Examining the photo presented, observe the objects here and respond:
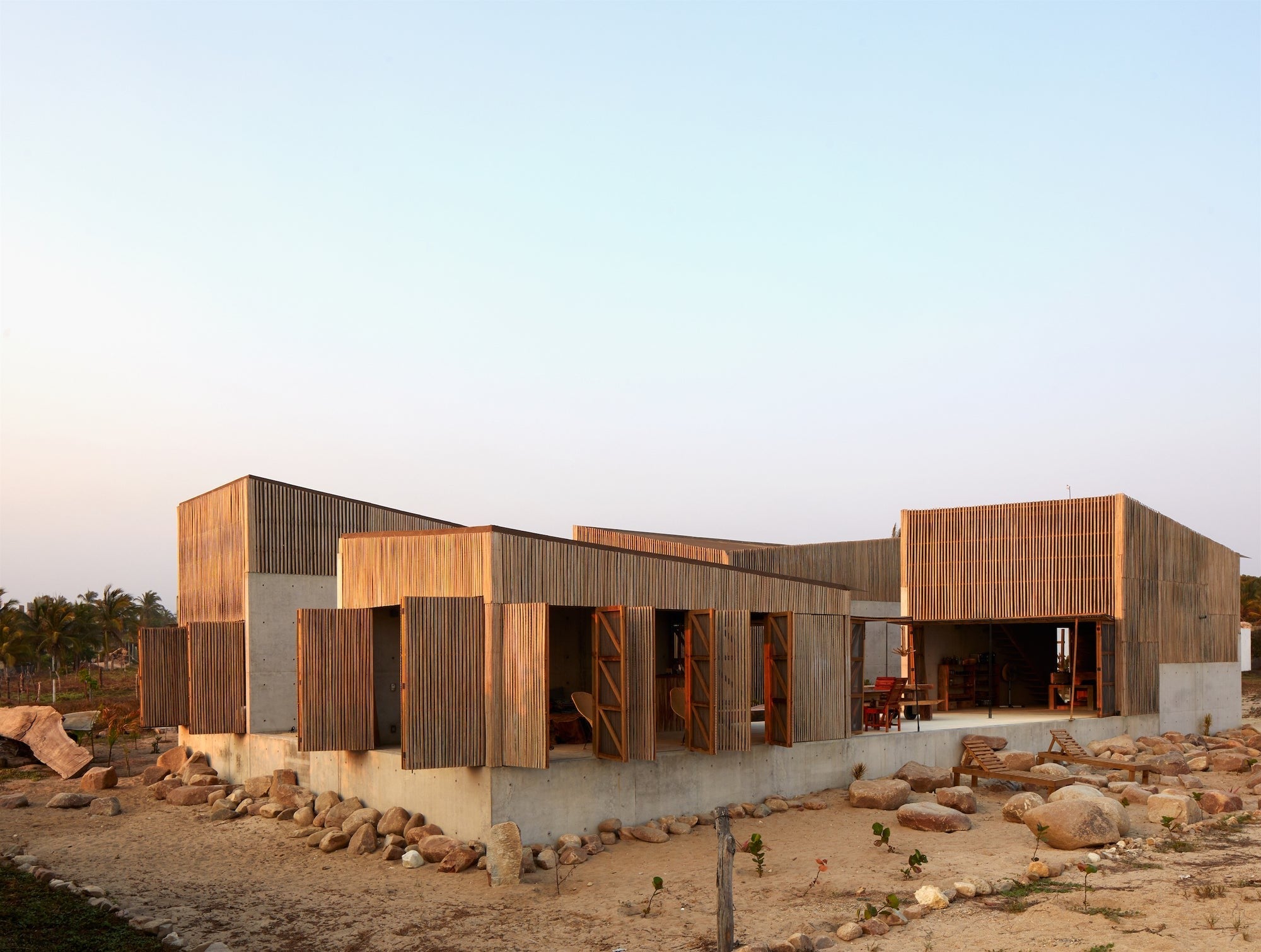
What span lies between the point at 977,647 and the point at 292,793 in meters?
20.8

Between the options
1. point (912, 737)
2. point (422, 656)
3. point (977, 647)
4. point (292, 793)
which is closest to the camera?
point (422, 656)

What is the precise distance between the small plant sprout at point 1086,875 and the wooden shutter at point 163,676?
55.6 feet

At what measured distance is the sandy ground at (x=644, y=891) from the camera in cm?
1094

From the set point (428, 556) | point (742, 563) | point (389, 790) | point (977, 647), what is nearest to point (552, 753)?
point (389, 790)

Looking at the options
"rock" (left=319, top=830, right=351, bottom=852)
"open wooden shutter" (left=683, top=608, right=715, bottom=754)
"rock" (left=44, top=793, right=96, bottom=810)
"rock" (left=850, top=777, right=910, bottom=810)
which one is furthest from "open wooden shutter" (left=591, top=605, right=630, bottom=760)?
"rock" (left=44, top=793, right=96, bottom=810)

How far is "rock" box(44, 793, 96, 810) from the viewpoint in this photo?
61.5ft

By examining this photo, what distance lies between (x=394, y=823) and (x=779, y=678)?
22.4 feet

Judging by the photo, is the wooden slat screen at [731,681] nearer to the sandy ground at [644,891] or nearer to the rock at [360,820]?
the sandy ground at [644,891]

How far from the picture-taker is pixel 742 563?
89.5 ft

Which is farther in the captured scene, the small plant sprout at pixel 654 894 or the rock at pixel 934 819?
the rock at pixel 934 819

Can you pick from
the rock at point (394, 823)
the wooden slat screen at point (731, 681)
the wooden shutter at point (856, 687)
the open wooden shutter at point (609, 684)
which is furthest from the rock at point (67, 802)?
the wooden shutter at point (856, 687)

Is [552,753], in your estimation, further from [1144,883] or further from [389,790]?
[1144,883]

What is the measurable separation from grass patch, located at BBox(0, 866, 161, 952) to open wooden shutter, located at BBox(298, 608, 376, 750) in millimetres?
3602

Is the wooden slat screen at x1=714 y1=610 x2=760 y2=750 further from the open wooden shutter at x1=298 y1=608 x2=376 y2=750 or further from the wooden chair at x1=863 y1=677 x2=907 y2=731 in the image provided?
the wooden chair at x1=863 y1=677 x2=907 y2=731
